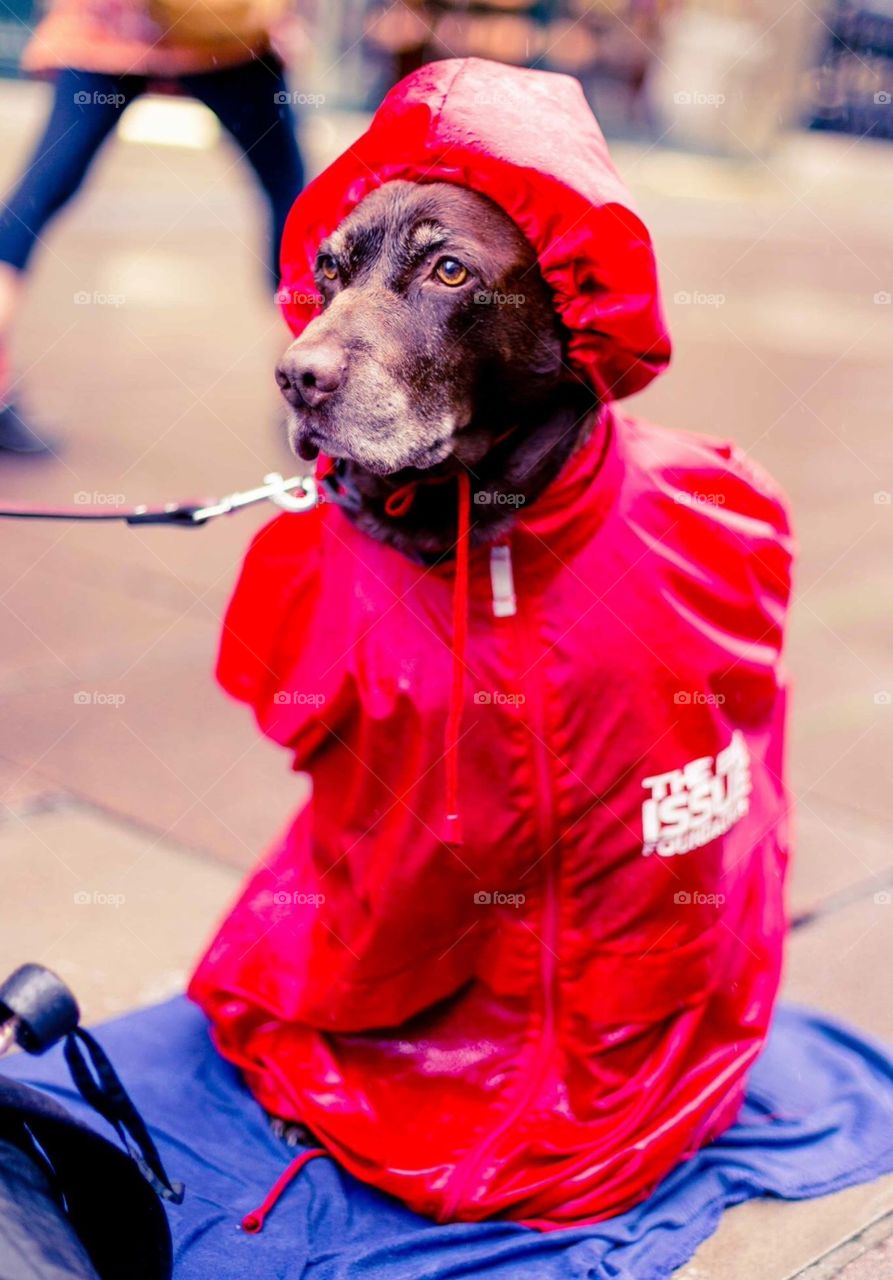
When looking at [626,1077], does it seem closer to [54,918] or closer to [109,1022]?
[109,1022]

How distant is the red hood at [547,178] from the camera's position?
2072 mm

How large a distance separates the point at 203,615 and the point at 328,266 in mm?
2490

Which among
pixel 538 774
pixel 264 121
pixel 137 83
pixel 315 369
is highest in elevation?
pixel 315 369

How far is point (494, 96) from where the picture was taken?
214 centimetres

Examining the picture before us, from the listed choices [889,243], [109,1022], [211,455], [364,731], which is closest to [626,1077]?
[364,731]

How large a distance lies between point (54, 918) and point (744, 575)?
64.1 inches

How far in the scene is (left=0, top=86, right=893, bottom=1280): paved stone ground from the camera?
306cm

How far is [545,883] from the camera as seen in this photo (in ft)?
7.80

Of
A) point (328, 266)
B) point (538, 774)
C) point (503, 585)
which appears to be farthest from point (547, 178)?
point (538, 774)

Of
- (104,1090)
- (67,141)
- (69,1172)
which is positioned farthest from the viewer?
(67,141)

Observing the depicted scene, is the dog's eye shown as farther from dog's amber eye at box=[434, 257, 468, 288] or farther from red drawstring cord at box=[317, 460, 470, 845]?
red drawstring cord at box=[317, 460, 470, 845]

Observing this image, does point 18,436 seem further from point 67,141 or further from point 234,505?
point 234,505

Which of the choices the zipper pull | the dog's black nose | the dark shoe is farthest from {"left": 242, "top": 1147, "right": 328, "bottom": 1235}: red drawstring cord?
the dark shoe

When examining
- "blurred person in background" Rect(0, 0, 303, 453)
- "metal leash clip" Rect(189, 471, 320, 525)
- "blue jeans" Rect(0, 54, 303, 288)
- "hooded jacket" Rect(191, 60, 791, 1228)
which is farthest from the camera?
"blue jeans" Rect(0, 54, 303, 288)
